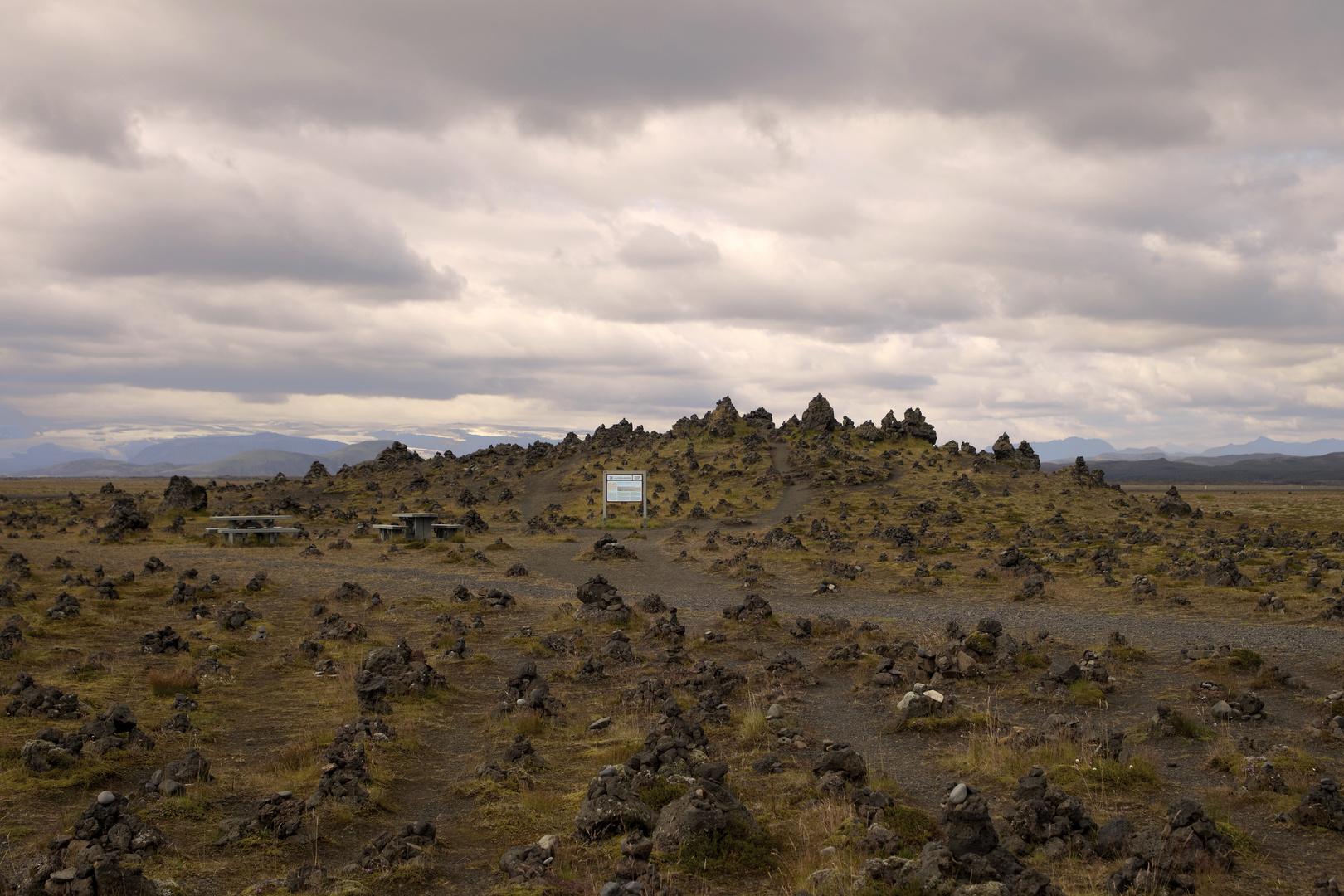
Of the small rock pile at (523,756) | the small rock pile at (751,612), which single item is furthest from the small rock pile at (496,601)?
the small rock pile at (523,756)

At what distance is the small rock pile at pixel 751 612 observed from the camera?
2608 cm

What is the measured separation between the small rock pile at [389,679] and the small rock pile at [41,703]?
5.14 m

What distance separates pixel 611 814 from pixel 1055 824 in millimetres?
5734

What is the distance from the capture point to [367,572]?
3922 centimetres

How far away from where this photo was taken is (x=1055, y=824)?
9875 millimetres

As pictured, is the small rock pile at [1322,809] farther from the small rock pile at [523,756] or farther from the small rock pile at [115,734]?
the small rock pile at [115,734]

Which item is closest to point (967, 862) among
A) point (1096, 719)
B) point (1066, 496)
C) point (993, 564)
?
point (1096, 719)

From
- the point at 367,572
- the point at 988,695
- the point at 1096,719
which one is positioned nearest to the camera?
the point at 1096,719

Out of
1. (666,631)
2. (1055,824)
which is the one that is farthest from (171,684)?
(1055,824)

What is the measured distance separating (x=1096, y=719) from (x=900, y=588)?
1808 centimetres

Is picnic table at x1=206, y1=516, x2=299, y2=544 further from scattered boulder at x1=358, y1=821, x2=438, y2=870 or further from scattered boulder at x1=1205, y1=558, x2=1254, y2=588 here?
scattered boulder at x1=1205, y1=558, x2=1254, y2=588

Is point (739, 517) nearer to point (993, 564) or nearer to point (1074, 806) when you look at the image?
point (993, 564)

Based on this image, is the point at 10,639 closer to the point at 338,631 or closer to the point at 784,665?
the point at 338,631

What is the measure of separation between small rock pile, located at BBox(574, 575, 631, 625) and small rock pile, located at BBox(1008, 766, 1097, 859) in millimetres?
17302
